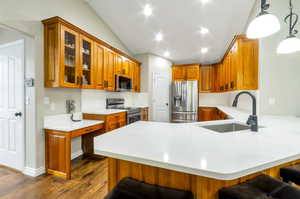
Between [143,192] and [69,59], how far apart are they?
2452 millimetres

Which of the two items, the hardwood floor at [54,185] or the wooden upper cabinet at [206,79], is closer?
the hardwood floor at [54,185]

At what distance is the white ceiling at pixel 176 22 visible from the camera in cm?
301

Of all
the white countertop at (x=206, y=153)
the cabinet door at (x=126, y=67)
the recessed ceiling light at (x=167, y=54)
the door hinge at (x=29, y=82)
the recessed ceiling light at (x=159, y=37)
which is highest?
the recessed ceiling light at (x=159, y=37)

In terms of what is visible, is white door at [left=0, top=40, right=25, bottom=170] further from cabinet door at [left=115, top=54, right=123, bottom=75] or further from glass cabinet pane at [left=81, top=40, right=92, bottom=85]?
cabinet door at [left=115, top=54, right=123, bottom=75]

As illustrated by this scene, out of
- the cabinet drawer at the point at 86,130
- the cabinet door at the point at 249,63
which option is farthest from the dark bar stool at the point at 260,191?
the cabinet door at the point at 249,63

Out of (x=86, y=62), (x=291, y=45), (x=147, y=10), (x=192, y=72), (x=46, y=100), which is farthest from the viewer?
(x=192, y=72)

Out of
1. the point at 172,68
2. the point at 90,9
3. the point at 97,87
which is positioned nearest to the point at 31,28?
the point at 97,87

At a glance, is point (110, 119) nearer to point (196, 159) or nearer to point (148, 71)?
point (196, 159)

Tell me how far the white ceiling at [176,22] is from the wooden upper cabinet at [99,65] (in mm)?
1067

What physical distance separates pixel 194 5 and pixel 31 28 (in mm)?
3029

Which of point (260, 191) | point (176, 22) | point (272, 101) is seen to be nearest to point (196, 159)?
point (260, 191)

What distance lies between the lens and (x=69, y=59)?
95.0 inches

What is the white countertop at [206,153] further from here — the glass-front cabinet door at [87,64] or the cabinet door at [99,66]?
the cabinet door at [99,66]

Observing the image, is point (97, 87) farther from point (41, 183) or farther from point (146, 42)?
point (146, 42)
